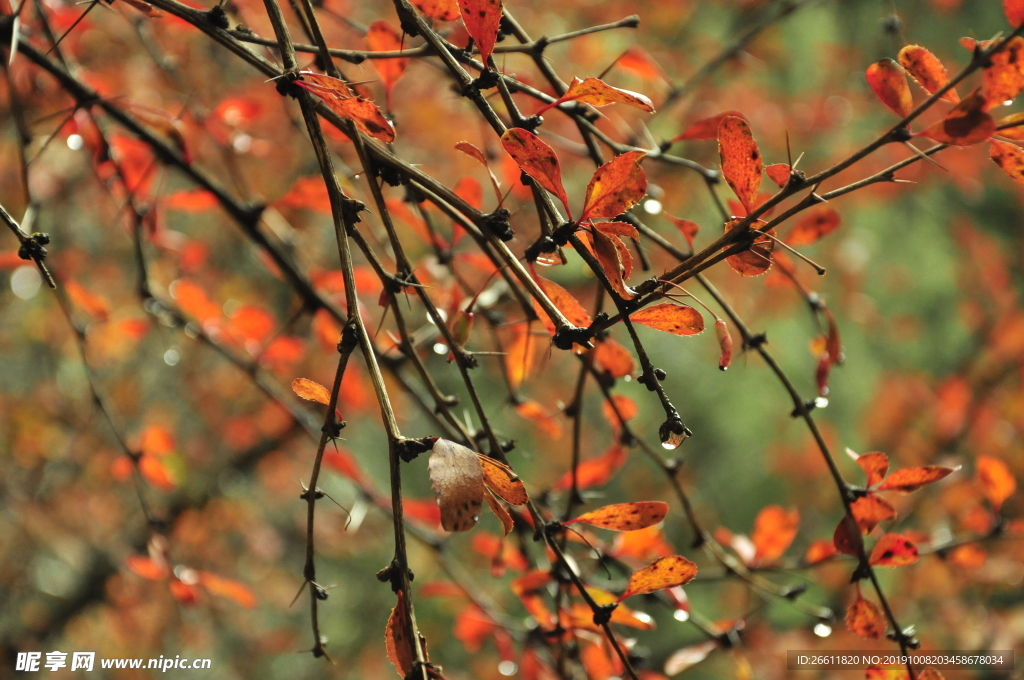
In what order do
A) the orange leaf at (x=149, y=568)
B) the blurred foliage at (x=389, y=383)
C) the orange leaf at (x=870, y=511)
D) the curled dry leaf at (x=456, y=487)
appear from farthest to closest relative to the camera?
the blurred foliage at (x=389, y=383), the orange leaf at (x=149, y=568), the orange leaf at (x=870, y=511), the curled dry leaf at (x=456, y=487)

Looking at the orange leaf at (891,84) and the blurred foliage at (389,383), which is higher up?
the blurred foliage at (389,383)

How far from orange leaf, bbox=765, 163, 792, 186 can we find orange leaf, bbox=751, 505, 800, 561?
1.52ft

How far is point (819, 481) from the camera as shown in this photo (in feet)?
10.7

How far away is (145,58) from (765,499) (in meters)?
3.88

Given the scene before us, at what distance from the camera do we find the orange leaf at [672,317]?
1.40 ft

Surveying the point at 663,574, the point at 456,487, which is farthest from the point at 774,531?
the point at 456,487

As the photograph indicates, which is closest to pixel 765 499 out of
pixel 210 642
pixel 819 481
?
pixel 819 481

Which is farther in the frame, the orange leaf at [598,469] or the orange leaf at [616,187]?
the orange leaf at [598,469]

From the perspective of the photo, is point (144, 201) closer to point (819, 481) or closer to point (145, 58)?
point (145, 58)

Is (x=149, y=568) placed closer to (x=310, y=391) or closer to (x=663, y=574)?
(x=310, y=391)

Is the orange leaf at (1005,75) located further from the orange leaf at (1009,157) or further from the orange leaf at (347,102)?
the orange leaf at (347,102)

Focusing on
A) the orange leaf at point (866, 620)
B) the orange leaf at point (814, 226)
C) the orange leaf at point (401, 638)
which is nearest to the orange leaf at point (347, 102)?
the orange leaf at point (401, 638)

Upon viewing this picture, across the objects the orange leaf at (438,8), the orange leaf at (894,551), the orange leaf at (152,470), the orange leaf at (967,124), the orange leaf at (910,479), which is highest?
the orange leaf at (438,8)

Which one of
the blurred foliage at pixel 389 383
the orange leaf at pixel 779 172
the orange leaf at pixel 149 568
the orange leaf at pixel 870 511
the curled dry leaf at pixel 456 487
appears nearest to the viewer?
the curled dry leaf at pixel 456 487
